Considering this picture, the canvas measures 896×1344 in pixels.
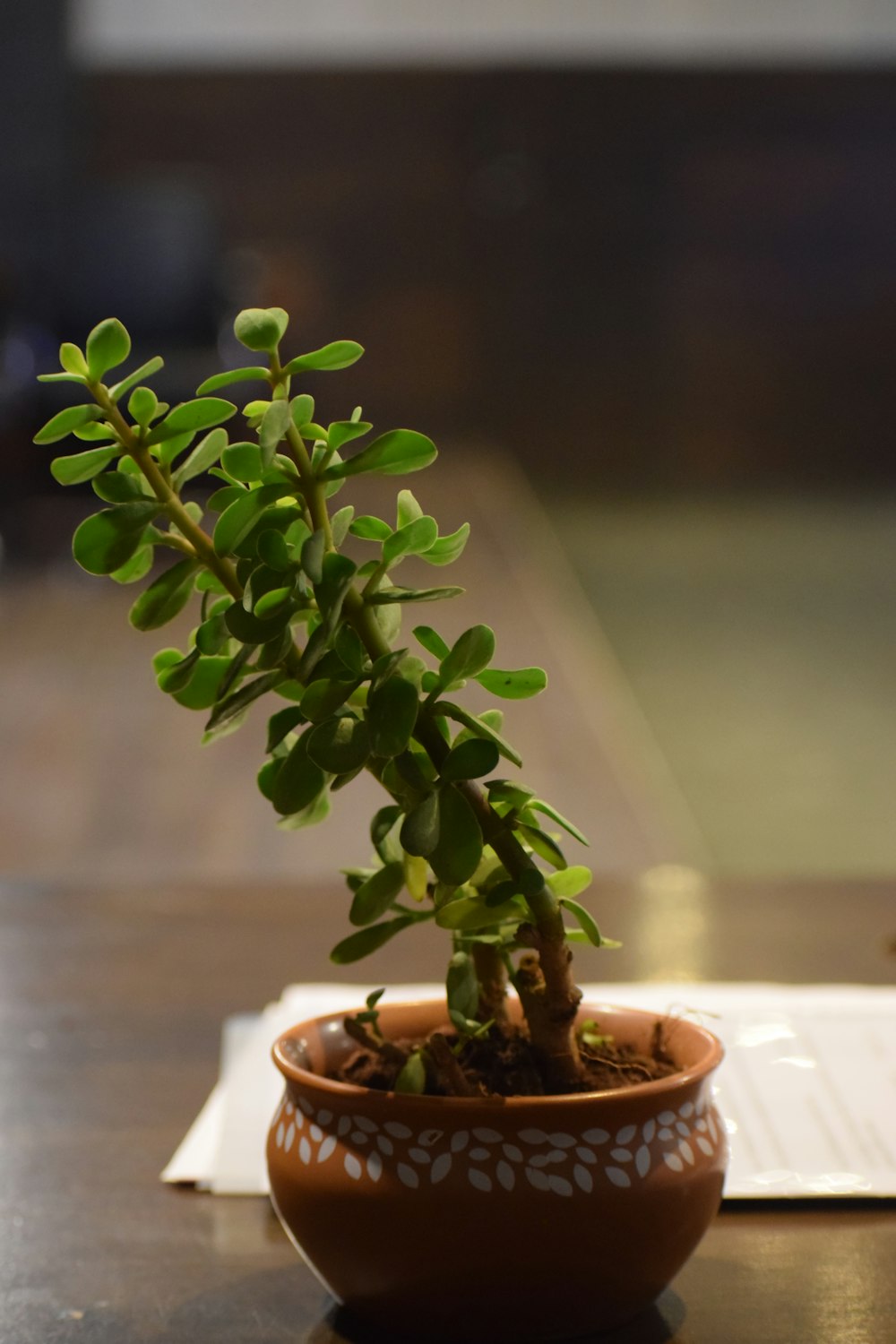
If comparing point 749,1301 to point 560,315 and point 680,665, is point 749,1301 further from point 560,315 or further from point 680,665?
point 560,315

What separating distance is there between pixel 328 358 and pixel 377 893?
14 centimetres

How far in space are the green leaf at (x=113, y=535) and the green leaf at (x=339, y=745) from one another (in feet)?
0.21

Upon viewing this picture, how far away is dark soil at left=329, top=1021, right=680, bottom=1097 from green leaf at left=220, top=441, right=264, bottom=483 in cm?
16

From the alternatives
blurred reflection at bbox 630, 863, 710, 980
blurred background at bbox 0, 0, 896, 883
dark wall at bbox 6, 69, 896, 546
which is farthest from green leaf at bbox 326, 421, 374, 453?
dark wall at bbox 6, 69, 896, 546

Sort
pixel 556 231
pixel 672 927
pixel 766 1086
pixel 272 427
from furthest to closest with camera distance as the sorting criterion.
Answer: pixel 556 231 → pixel 672 927 → pixel 766 1086 → pixel 272 427

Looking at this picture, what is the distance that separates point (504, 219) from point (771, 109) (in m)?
1.31

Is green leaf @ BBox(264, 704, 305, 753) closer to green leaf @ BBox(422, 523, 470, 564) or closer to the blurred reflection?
green leaf @ BBox(422, 523, 470, 564)

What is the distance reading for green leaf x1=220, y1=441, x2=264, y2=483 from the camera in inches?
15.3

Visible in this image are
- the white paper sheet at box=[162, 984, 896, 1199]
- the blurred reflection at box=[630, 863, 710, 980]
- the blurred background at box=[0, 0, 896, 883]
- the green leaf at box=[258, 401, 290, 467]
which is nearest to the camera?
the green leaf at box=[258, 401, 290, 467]

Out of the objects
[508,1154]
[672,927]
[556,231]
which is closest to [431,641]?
[508,1154]

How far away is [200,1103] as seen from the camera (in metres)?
0.61

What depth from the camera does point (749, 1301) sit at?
→ 0.45m

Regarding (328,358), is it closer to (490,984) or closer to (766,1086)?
(490,984)

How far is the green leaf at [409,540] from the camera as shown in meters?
0.39
